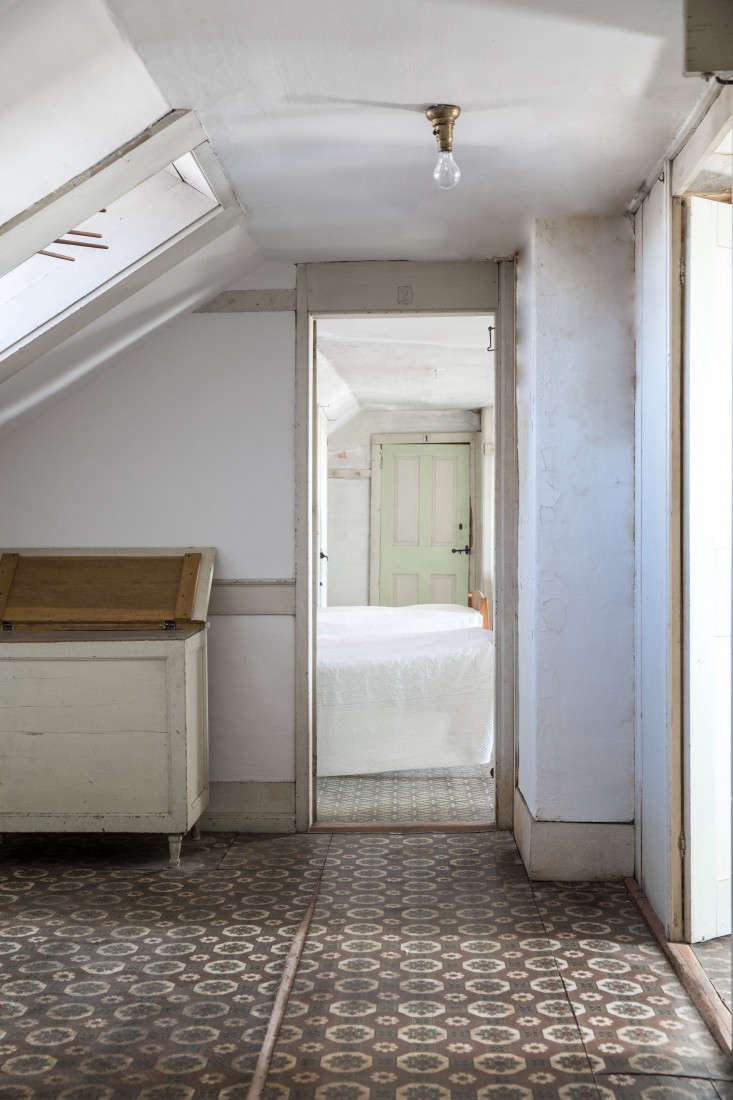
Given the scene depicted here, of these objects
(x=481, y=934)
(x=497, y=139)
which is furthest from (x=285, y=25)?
(x=481, y=934)

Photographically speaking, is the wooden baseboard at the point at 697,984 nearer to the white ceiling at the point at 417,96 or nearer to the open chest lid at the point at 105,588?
the open chest lid at the point at 105,588

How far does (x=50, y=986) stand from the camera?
9.48ft

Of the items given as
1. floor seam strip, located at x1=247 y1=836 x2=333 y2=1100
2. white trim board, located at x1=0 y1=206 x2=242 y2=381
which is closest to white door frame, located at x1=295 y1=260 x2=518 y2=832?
white trim board, located at x1=0 y1=206 x2=242 y2=381

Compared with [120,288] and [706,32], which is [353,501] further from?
[706,32]

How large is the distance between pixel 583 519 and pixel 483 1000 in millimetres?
1820

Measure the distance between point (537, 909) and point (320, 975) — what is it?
93 cm

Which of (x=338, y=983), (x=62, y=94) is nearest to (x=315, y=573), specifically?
(x=338, y=983)

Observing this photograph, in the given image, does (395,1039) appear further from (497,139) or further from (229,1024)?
(497,139)

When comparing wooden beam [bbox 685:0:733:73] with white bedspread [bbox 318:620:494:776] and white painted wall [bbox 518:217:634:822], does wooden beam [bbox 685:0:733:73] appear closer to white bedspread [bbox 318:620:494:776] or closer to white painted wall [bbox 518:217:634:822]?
white painted wall [bbox 518:217:634:822]

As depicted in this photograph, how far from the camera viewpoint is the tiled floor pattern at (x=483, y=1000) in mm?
2369

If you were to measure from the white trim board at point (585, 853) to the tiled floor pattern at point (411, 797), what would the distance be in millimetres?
709

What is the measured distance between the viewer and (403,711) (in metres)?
5.31

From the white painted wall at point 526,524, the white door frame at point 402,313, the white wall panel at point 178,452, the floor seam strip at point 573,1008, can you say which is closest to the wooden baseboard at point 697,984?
the floor seam strip at point 573,1008

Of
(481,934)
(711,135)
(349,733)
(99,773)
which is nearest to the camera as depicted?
(711,135)
